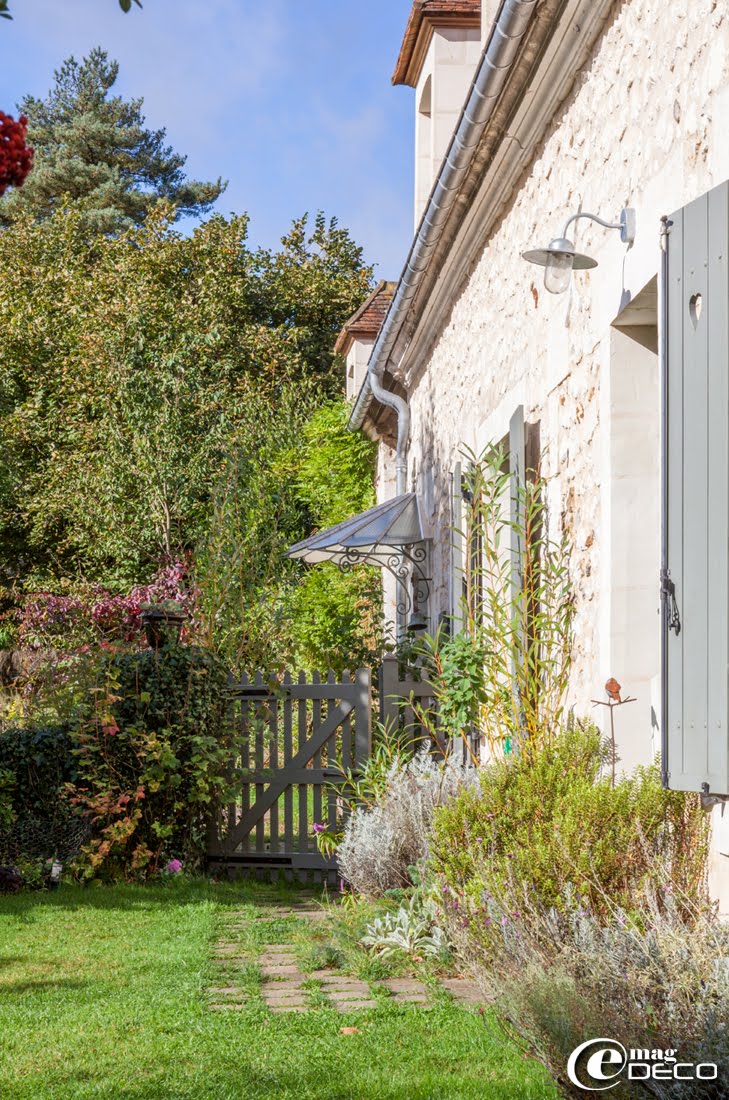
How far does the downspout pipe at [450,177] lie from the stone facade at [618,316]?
346 mm

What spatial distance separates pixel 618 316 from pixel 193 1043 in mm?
2936

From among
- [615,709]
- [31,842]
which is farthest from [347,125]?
[615,709]

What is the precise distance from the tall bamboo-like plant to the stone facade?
0.48 feet

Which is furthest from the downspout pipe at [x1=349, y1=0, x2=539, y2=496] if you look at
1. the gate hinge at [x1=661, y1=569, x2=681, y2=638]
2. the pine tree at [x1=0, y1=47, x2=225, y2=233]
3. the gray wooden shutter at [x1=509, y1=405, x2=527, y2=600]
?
the pine tree at [x1=0, y1=47, x2=225, y2=233]

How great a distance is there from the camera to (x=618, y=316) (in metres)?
4.46

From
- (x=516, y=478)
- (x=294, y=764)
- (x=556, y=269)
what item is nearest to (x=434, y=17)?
(x=516, y=478)

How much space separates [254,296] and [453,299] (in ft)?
47.1

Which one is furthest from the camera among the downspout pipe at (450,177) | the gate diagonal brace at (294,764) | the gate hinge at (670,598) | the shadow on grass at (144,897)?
the gate diagonal brace at (294,764)

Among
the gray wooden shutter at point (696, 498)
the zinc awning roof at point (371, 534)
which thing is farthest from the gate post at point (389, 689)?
the gray wooden shutter at point (696, 498)

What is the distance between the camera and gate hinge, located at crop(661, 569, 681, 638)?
3.55m

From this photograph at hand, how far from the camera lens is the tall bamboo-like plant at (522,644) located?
519cm

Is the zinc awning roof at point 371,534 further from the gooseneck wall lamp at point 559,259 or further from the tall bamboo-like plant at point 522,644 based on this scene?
the gooseneck wall lamp at point 559,259

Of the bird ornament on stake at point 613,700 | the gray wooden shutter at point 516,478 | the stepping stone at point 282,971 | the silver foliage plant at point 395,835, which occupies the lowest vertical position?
the stepping stone at point 282,971

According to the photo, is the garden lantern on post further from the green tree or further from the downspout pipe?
the green tree
